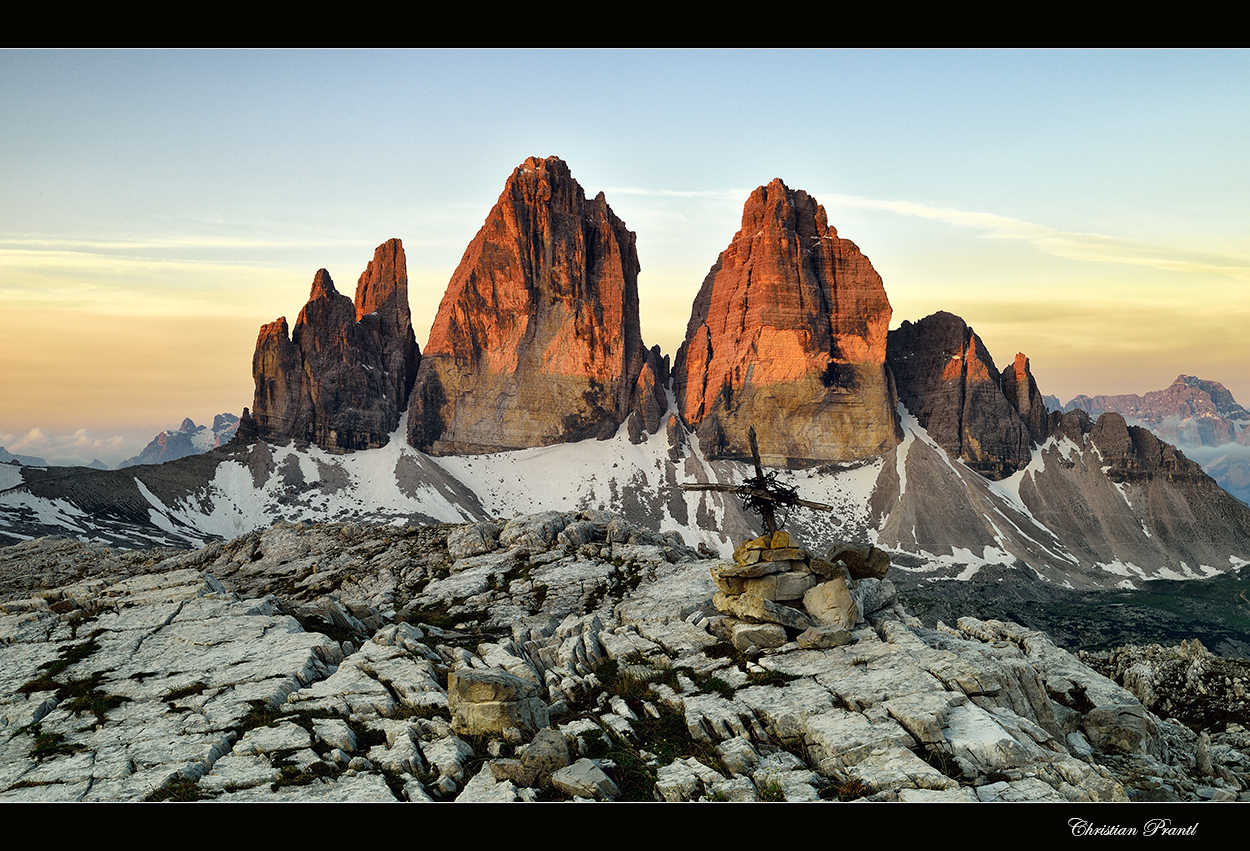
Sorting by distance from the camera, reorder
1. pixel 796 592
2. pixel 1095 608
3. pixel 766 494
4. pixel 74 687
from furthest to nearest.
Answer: pixel 1095 608, pixel 796 592, pixel 766 494, pixel 74 687

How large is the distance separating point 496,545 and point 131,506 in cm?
16414

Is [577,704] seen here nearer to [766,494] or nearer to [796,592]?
[796,592]

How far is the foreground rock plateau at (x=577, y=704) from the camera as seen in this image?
17.3 metres

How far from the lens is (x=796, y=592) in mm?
26500

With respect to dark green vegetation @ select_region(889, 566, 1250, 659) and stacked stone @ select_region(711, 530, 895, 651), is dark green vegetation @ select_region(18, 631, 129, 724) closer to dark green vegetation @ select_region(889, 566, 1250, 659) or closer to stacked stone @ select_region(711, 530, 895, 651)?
stacked stone @ select_region(711, 530, 895, 651)

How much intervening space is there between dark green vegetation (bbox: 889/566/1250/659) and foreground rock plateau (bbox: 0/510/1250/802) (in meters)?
94.2

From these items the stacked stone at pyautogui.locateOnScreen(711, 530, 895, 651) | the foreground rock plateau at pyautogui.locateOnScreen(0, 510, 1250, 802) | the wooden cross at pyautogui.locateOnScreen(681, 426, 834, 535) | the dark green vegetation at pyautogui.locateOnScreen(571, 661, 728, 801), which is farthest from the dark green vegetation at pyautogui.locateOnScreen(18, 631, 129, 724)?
the stacked stone at pyautogui.locateOnScreen(711, 530, 895, 651)

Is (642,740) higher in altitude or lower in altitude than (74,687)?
lower

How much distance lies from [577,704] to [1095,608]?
163115mm

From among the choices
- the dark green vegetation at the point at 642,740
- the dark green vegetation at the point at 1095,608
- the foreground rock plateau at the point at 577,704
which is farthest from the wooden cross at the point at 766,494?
the dark green vegetation at the point at 1095,608

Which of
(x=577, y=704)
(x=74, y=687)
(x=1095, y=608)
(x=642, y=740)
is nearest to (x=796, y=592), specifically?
(x=577, y=704)

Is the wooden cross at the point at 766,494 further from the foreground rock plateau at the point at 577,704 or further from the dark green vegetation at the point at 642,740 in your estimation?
the dark green vegetation at the point at 642,740

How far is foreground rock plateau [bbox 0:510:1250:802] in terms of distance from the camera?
17.3m
